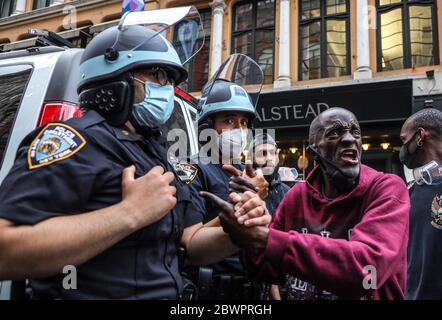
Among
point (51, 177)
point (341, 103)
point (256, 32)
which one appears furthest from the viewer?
point (256, 32)

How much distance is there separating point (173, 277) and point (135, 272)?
7.6 inches

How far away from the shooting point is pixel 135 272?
4.72ft

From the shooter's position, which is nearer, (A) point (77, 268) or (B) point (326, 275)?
(A) point (77, 268)

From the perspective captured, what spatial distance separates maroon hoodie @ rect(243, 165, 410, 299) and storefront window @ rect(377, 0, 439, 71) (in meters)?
9.44

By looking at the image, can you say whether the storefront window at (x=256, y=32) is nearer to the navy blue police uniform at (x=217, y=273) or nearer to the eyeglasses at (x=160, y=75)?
the navy blue police uniform at (x=217, y=273)

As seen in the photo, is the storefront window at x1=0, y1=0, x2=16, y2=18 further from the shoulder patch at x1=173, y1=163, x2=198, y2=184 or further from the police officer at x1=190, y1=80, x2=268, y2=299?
the shoulder patch at x1=173, y1=163, x2=198, y2=184

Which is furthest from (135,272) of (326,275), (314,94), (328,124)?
(314,94)

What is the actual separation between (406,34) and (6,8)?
16887 mm

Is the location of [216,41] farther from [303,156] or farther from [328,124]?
[328,124]

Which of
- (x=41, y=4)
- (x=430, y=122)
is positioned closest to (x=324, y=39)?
(x=430, y=122)

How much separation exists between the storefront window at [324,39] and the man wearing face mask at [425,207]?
7851 millimetres

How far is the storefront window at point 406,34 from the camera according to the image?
993 cm

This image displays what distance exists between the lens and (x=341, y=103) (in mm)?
10039

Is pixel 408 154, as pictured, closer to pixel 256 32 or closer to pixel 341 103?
pixel 341 103
